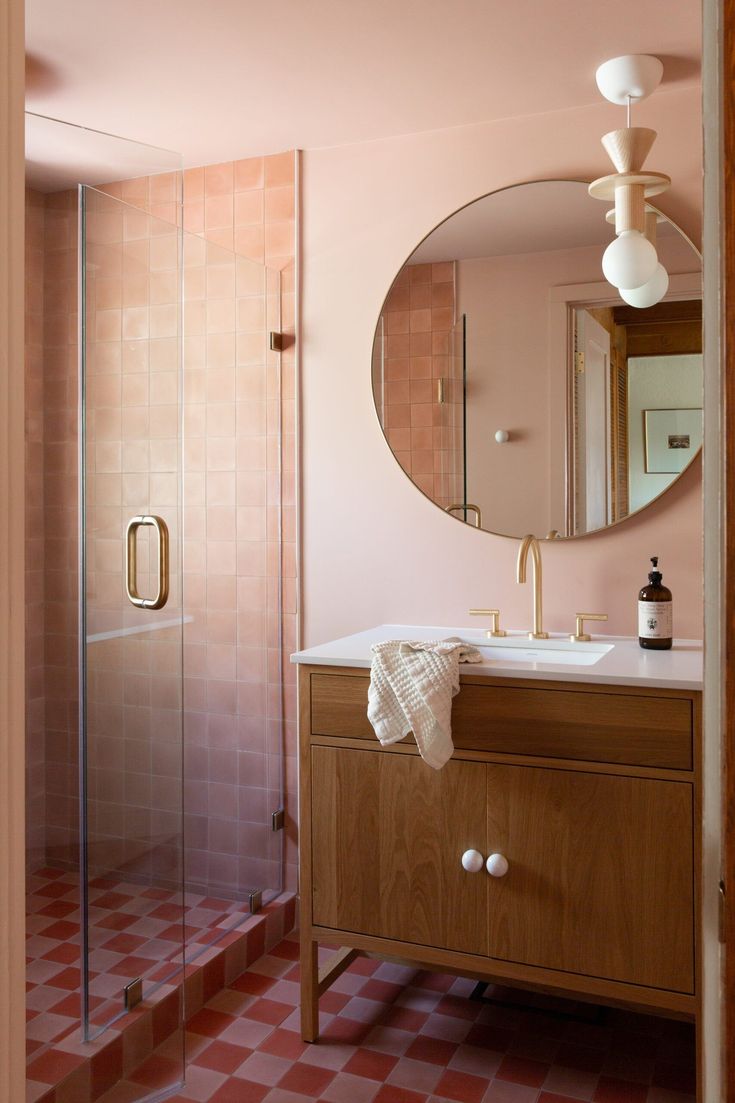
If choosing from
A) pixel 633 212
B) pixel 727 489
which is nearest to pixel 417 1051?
pixel 727 489

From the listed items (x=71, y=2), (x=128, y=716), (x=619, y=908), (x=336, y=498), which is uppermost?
(x=71, y=2)

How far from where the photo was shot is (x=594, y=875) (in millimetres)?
1968

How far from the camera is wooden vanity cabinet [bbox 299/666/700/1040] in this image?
1907 mm

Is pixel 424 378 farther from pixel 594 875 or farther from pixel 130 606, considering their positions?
pixel 594 875

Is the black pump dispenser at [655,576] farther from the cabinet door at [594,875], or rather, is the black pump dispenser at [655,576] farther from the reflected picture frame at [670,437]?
the cabinet door at [594,875]

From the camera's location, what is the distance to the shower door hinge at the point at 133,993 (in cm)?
206

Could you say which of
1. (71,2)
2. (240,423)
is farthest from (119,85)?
(240,423)

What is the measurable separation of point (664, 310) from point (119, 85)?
1.51m

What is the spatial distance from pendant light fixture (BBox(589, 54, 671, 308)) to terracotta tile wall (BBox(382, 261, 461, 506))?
477 millimetres

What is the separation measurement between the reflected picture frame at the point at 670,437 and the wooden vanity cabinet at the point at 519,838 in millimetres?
744

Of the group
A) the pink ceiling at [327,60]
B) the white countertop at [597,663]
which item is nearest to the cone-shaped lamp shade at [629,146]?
the pink ceiling at [327,60]

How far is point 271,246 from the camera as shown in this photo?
292 centimetres

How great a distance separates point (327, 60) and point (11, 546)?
5.93 feet

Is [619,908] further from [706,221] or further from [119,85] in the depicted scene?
[119,85]
